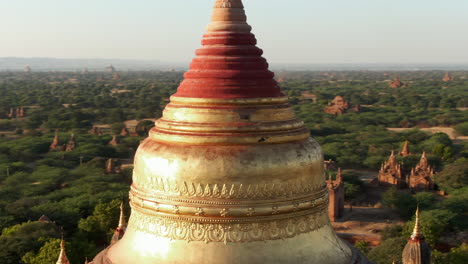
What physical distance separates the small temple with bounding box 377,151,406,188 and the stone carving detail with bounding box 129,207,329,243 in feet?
153

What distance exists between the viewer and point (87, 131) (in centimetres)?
9644

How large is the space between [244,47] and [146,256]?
4389 millimetres

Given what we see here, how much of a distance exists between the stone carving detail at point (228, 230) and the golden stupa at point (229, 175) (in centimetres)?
2

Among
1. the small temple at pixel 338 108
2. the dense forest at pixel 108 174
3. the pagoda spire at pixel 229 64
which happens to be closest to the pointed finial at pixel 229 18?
the pagoda spire at pixel 229 64

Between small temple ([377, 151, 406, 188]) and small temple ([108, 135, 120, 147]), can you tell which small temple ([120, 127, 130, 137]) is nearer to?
small temple ([108, 135, 120, 147])

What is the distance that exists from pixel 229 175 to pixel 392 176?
156 ft

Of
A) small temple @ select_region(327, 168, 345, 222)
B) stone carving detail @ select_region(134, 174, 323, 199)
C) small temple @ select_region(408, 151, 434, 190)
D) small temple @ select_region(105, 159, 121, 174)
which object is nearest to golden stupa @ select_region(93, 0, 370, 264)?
stone carving detail @ select_region(134, 174, 323, 199)

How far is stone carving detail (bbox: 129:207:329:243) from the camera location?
9.70 metres

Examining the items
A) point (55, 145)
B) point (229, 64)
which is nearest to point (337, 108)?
point (55, 145)

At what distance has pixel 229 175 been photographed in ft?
31.7

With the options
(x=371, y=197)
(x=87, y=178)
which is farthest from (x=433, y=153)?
(x=87, y=178)

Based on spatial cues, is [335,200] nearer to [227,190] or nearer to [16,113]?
[227,190]

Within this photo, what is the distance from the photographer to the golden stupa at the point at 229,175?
31.8 feet

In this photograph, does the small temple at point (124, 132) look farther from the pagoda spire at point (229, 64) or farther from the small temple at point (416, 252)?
the pagoda spire at point (229, 64)
